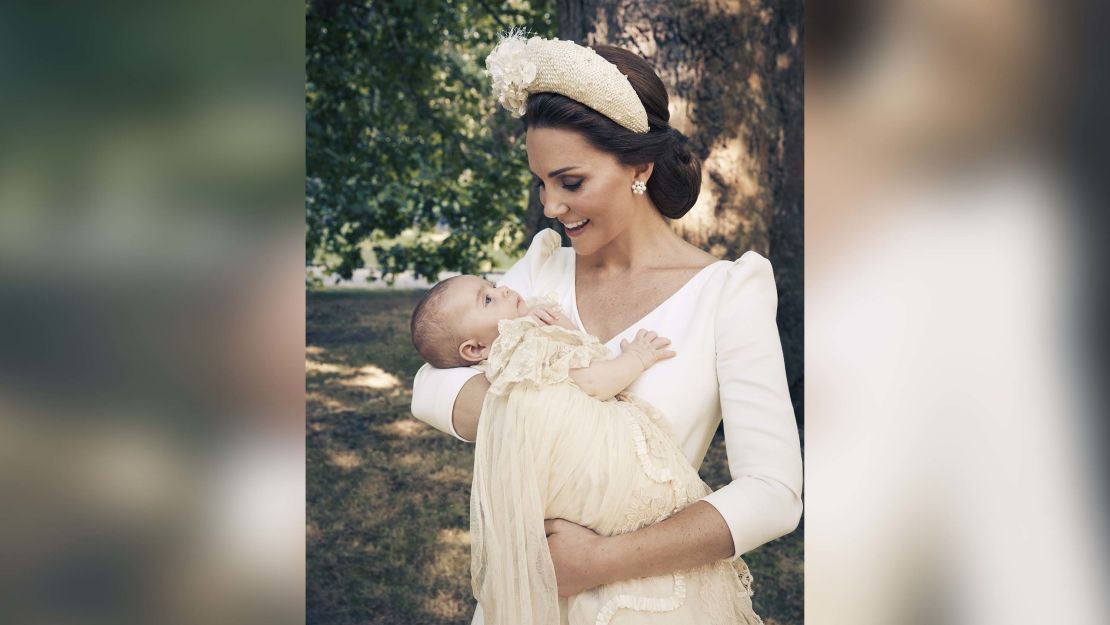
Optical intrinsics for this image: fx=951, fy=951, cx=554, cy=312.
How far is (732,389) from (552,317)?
403 mm

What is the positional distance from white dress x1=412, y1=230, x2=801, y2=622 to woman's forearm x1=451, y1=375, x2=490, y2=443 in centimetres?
2

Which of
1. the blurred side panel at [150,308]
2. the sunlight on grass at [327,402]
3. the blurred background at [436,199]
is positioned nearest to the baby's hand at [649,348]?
the blurred side panel at [150,308]

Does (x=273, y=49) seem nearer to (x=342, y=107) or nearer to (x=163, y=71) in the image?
(x=163, y=71)

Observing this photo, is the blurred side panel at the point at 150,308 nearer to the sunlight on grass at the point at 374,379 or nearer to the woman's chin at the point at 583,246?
the woman's chin at the point at 583,246

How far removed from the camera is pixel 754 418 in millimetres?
1654

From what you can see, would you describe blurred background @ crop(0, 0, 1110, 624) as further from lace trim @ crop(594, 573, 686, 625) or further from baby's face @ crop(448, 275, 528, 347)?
baby's face @ crop(448, 275, 528, 347)

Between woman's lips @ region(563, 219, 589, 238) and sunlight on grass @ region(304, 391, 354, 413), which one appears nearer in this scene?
woman's lips @ region(563, 219, 589, 238)

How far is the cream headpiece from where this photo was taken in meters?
1.75

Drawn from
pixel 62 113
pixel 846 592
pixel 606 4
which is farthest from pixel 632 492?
pixel 606 4

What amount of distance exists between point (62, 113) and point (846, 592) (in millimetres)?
714


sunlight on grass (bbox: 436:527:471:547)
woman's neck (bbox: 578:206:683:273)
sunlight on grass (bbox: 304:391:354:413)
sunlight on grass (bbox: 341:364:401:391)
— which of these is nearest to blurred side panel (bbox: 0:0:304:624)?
woman's neck (bbox: 578:206:683:273)

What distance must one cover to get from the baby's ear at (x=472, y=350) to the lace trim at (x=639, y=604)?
21.7 inches

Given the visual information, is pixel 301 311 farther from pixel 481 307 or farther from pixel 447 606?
pixel 447 606

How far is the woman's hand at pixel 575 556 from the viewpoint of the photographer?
1.62 m
